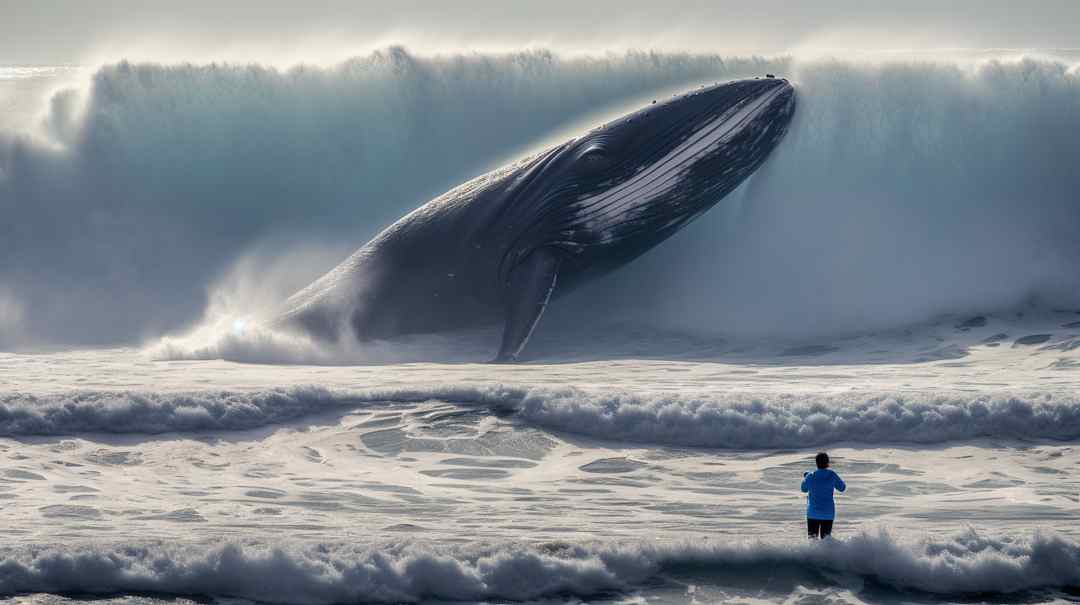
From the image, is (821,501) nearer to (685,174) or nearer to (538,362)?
(538,362)

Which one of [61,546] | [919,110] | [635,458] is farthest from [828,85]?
[61,546]

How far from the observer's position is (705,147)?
2433 cm

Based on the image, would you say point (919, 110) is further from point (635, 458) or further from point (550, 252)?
point (635, 458)

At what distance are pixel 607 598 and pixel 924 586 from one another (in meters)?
2.69

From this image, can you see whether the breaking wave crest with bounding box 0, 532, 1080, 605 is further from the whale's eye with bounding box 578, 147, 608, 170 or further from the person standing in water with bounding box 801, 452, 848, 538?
the whale's eye with bounding box 578, 147, 608, 170

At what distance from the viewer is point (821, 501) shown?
1280 centimetres

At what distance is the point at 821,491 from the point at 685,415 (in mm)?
5118

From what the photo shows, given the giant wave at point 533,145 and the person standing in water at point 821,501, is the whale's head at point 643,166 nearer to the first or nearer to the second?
the giant wave at point 533,145

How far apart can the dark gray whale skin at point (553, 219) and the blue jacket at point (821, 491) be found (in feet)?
36.4

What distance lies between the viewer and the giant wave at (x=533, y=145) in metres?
27.8

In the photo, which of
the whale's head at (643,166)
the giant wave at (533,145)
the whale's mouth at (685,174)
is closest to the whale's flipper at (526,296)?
the whale's head at (643,166)

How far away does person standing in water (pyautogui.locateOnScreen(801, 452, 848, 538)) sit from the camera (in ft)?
41.8

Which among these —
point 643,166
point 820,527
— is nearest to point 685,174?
point 643,166

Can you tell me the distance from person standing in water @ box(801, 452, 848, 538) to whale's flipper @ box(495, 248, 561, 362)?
11.1 metres
